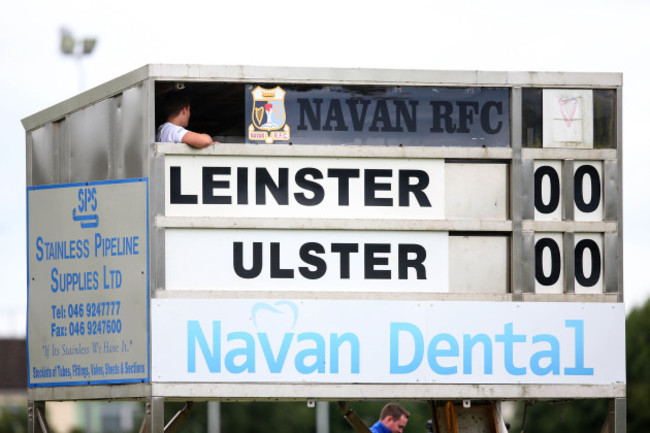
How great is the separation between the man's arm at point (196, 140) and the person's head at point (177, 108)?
156 millimetres

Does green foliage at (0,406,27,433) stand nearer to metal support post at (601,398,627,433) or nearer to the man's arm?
the man's arm

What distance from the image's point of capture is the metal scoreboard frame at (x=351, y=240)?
1108 centimetres

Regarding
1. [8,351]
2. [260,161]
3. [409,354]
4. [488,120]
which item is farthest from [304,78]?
[8,351]

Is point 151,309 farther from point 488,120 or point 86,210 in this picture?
point 488,120

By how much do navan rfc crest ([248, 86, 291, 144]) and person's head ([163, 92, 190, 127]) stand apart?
0.51 meters

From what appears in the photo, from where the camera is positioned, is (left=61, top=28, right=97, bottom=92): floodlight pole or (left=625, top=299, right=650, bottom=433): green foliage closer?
(left=61, top=28, right=97, bottom=92): floodlight pole

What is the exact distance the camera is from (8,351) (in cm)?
7650

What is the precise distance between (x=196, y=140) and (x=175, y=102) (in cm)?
35

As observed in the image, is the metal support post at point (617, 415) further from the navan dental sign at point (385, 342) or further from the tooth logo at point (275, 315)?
the tooth logo at point (275, 315)

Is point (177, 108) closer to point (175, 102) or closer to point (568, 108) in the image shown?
point (175, 102)

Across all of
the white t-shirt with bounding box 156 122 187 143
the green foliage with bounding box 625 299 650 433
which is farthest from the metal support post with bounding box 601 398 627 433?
the green foliage with bounding box 625 299 650 433

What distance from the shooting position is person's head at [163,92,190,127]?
1118 cm

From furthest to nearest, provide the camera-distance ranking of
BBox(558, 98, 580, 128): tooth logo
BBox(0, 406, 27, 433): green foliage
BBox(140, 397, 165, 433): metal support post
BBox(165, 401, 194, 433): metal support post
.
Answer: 1. BBox(0, 406, 27, 433): green foliage
2. BBox(165, 401, 194, 433): metal support post
3. BBox(558, 98, 580, 128): tooth logo
4. BBox(140, 397, 165, 433): metal support post

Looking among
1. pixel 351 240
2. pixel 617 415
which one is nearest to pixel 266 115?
pixel 351 240
